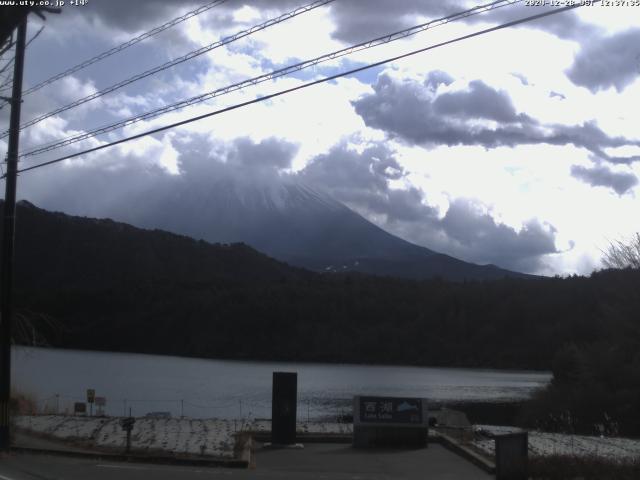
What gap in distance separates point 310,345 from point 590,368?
81625mm

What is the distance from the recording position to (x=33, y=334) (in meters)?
26.3

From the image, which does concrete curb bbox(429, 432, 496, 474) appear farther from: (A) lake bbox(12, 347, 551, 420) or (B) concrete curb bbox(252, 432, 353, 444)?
(A) lake bbox(12, 347, 551, 420)

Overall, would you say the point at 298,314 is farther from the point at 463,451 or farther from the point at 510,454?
the point at 510,454

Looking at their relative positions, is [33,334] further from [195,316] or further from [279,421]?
[195,316]

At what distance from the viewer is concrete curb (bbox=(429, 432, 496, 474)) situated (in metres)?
17.6

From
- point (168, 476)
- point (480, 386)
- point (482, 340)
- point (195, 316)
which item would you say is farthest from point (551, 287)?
point (168, 476)

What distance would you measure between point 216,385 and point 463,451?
171 ft

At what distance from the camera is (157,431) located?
964 inches

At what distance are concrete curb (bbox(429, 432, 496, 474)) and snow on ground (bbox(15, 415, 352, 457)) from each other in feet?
11.1

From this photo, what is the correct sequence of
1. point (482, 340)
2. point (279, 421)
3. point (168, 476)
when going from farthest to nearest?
point (482, 340) → point (279, 421) → point (168, 476)

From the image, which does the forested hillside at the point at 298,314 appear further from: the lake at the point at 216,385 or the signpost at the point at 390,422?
the signpost at the point at 390,422

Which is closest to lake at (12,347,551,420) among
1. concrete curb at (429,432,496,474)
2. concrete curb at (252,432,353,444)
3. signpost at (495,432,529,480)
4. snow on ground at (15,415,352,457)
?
snow on ground at (15,415,352,457)

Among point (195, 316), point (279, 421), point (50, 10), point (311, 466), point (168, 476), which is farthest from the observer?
point (195, 316)

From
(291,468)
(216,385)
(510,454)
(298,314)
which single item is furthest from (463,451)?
(298,314)
